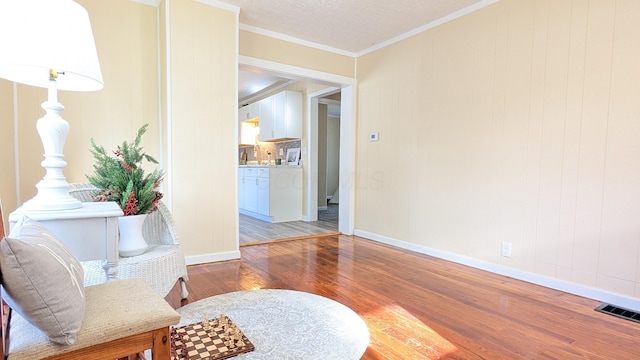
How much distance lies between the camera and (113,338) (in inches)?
36.6

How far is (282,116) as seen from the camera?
18.8 feet

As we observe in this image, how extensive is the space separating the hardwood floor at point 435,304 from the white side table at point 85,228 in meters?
0.85

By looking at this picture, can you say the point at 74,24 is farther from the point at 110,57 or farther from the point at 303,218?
the point at 303,218

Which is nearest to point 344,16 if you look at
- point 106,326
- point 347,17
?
point 347,17

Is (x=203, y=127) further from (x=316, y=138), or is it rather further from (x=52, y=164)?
(x=316, y=138)

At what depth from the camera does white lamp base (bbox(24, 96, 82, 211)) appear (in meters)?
1.44

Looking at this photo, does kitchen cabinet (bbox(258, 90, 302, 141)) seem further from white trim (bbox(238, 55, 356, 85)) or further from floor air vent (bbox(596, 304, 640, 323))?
floor air vent (bbox(596, 304, 640, 323))

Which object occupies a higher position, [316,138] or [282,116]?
[282,116]

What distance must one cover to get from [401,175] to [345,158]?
3.11 ft

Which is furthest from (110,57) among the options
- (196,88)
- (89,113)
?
(196,88)

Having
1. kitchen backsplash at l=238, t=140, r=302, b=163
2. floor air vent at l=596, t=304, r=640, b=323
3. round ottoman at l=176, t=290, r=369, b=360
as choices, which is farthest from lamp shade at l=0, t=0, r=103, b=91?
kitchen backsplash at l=238, t=140, r=302, b=163

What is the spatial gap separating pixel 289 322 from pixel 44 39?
5.73 ft

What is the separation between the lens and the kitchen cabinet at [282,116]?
18.2ft

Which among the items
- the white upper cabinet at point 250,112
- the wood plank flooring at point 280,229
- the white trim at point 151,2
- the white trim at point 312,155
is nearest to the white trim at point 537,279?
the wood plank flooring at point 280,229
